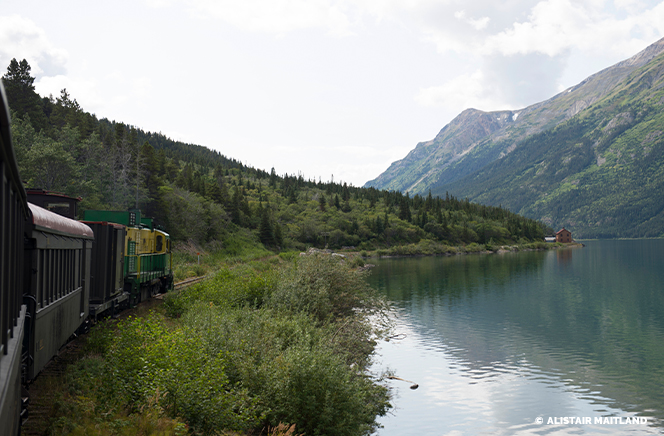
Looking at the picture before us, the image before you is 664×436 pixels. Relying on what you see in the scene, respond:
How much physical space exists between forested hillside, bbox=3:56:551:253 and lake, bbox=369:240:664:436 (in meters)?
34.2

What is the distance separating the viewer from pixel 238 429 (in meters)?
9.75

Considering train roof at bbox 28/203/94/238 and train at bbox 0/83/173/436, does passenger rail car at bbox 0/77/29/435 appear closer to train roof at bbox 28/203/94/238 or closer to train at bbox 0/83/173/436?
train at bbox 0/83/173/436

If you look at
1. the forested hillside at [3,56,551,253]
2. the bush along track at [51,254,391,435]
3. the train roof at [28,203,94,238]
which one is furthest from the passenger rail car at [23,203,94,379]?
the forested hillside at [3,56,551,253]

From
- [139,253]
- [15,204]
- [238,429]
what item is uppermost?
[15,204]

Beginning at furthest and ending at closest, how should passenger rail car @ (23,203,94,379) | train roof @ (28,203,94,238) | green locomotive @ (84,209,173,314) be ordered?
green locomotive @ (84,209,173,314)
passenger rail car @ (23,203,94,379)
train roof @ (28,203,94,238)

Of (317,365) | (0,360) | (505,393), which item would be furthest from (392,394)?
(0,360)

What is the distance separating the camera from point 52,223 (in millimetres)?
7859

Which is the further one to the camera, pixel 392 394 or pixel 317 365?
pixel 392 394

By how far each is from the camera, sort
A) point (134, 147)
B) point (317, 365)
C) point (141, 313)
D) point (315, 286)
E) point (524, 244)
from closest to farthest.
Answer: point (317, 365)
point (141, 313)
point (315, 286)
point (134, 147)
point (524, 244)

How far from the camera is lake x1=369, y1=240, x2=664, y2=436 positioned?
682 inches

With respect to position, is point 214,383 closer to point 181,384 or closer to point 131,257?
point 181,384

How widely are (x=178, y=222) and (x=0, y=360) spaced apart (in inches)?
2497

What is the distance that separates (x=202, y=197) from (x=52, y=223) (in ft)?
244

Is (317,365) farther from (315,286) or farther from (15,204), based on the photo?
(315,286)
